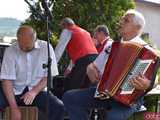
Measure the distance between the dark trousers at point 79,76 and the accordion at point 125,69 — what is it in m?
1.42

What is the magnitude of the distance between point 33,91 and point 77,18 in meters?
4.31

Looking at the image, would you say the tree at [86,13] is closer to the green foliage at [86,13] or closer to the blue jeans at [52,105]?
the green foliage at [86,13]

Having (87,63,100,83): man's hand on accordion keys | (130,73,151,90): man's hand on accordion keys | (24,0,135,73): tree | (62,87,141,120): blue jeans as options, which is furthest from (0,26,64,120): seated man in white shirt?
(24,0,135,73): tree

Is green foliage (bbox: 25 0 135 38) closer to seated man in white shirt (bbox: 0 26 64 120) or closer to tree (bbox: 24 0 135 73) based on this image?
tree (bbox: 24 0 135 73)

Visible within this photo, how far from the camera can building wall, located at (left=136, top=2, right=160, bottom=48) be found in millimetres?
22969

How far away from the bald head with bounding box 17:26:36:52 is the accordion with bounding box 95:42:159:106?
1.05m

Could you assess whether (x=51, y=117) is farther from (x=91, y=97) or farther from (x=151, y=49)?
(x=151, y=49)

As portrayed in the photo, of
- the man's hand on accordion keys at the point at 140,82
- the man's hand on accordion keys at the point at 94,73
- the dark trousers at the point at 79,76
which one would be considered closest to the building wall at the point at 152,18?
the dark trousers at the point at 79,76

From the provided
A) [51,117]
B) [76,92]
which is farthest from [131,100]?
[51,117]

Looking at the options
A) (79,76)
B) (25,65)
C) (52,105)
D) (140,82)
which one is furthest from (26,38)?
(140,82)

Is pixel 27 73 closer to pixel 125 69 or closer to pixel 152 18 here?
pixel 125 69

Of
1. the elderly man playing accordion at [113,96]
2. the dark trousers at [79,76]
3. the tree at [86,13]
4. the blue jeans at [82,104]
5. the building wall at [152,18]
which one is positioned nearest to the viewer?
the elderly man playing accordion at [113,96]

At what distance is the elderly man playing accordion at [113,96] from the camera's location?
5.16 metres

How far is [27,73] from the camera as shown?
19.7 ft
